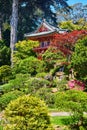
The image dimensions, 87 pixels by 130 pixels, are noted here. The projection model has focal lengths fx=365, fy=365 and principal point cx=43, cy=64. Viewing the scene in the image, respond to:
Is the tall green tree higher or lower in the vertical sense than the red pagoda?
higher

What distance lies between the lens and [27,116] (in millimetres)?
12633

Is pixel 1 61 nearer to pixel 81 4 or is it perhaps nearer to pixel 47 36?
pixel 47 36

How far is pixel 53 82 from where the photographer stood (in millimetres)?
28406

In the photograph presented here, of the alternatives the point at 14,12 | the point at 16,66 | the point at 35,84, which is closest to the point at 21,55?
the point at 16,66

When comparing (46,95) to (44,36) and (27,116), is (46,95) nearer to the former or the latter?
(27,116)

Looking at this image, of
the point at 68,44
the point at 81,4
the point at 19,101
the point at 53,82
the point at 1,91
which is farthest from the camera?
the point at 81,4

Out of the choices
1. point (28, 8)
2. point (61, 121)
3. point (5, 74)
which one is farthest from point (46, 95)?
point (28, 8)

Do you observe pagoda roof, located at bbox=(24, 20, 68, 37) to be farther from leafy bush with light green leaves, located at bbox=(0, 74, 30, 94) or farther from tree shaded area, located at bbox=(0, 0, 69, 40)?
leafy bush with light green leaves, located at bbox=(0, 74, 30, 94)

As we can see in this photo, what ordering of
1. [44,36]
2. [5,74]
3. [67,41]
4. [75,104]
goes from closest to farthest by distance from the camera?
[75,104]
[67,41]
[5,74]
[44,36]

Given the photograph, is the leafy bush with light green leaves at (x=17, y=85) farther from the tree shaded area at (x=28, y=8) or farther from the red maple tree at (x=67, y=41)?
the tree shaded area at (x=28, y=8)

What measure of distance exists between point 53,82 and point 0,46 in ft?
39.5

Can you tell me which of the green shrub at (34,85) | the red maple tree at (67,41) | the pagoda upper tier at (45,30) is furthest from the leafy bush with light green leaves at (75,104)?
the pagoda upper tier at (45,30)

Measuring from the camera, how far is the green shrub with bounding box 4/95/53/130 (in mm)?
12461

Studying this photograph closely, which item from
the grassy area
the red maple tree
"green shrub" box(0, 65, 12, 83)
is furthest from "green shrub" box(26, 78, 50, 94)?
"green shrub" box(0, 65, 12, 83)
